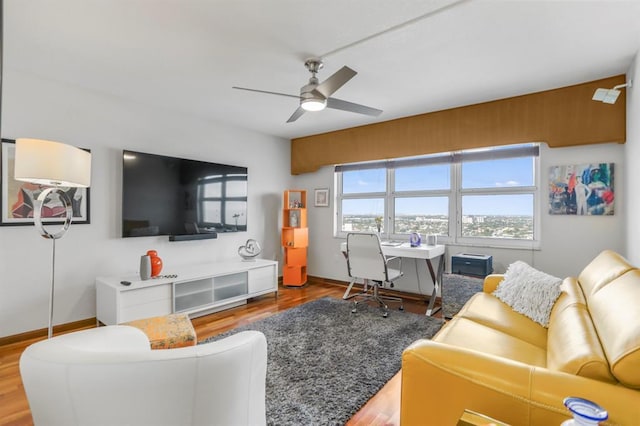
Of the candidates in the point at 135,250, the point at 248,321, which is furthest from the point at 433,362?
the point at 135,250

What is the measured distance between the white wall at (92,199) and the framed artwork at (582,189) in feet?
12.9

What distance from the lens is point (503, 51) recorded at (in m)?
2.47

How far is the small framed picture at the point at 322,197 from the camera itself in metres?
5.23

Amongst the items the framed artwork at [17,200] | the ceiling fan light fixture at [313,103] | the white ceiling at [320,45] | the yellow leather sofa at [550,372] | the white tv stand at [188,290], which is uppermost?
the white ceiling at [320,45]

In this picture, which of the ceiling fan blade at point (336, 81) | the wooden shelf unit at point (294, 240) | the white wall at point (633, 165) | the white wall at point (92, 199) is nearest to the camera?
the ceiling fan blade at point (336, 81)

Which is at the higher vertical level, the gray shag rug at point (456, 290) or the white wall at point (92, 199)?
the white wall at point (92, 199)

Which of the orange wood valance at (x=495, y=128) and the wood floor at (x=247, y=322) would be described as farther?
the orange wood valance at (x=495, y=128)

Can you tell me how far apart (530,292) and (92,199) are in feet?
13.0

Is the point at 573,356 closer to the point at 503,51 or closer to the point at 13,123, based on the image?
the point at 503,51

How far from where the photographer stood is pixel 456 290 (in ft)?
11.1

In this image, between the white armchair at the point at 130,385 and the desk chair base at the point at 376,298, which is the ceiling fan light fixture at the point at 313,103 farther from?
the desk chair base at the point at 376,298

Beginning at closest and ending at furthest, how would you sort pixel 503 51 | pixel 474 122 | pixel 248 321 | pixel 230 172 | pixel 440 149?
pixel 503 51, pixel 248 321, pixel 474 122, pixel 440 149, pixel 230 172

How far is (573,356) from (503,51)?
2227 mm

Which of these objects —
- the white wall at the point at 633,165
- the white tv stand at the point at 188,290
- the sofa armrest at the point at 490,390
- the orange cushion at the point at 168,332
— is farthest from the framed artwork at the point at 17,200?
the white wall at the point at 633,165
